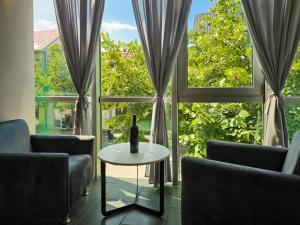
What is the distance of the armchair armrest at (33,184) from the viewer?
222cm

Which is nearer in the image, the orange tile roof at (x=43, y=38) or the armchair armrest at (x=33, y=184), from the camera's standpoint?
the armchair armrest at (x=33, y=184)

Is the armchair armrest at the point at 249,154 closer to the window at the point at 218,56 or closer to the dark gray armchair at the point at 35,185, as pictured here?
the window at the point at 218,56

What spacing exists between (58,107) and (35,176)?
164 cm

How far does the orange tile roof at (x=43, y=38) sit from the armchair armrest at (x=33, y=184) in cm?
192

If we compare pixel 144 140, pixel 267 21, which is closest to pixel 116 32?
pixel 144 140

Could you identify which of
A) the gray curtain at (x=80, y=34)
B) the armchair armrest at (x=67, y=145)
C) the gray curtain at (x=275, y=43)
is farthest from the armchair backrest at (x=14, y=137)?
the gray curtain at (x=275, y=43)

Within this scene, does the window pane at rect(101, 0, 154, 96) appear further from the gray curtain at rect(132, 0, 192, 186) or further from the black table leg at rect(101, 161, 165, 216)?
A: the black table leg at rect(101, 161, 165, 216)

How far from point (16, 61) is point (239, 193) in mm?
2758

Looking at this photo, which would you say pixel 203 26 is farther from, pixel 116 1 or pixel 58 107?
pixel 58 107

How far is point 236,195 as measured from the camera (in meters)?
1.87

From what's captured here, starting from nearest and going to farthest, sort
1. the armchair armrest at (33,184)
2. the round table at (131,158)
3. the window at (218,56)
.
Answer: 1. the armchair armrest at (33,184)
2. the round table at (131,158)
3. the window at (218,56)

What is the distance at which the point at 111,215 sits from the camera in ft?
8.38

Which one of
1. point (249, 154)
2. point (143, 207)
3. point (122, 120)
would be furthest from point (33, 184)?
point (249, 154)

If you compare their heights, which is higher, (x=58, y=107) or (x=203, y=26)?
(x=203, y=26)
